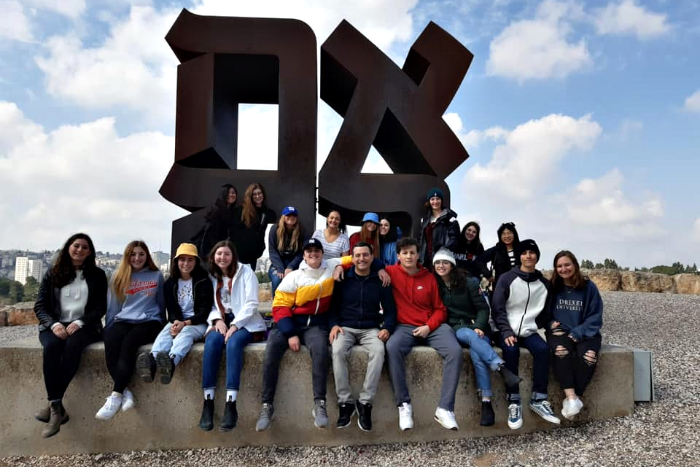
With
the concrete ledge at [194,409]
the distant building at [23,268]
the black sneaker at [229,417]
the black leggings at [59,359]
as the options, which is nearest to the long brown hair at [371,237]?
the concrete ledge at [194,409]

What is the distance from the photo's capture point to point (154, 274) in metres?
4.36

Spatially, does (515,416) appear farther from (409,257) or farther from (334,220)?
(334,220)

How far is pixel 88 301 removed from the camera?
13.3 ft

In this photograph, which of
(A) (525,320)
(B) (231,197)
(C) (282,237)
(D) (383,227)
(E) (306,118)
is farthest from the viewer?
(E) (306,118)

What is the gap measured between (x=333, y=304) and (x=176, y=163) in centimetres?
347

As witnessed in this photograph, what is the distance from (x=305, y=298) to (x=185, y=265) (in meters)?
1.24

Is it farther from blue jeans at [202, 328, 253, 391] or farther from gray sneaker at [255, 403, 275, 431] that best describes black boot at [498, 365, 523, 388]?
blue jeans at [202, 328, 253, 391]

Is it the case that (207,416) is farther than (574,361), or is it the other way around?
(574,361)

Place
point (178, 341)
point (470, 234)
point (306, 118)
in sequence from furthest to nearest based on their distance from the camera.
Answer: point (306, 118)
point (470, 234)
point (178, 341)

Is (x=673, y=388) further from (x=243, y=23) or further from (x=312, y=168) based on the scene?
(x=243, y=23)

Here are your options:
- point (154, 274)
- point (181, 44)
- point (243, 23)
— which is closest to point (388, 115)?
point (243, 23)

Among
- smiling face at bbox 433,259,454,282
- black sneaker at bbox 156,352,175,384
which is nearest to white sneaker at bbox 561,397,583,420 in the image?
smiling face at bbox 433,259,454,282

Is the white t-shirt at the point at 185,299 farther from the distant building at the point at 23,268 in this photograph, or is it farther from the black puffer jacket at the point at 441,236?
the distant building at the point at 23,268

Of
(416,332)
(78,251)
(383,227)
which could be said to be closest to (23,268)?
(78,251)
